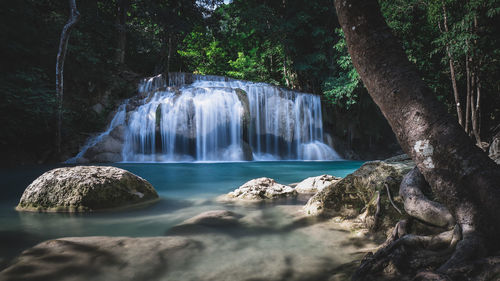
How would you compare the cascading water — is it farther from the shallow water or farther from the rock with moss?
the rock with moss

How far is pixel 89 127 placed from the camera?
15297 mm

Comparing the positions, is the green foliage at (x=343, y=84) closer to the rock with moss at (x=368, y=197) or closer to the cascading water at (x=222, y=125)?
the cascading water at (x=222, y=125)

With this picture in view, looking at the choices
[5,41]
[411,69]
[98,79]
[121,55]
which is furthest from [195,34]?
[411,69]

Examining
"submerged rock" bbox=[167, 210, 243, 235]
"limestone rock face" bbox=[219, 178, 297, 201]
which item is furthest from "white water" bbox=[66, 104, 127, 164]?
"submerged rock" bbox=[167, 210, 243, 235]

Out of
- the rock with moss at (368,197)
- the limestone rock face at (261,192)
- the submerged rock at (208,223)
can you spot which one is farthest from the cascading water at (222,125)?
the rock with moss at (368,197)

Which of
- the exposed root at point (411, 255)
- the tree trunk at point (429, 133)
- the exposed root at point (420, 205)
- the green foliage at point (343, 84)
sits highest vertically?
the green foliage at point (343, 84)

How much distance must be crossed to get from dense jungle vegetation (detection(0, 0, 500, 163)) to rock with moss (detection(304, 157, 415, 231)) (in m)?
5.87

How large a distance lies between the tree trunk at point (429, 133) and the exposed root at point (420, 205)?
574 mm

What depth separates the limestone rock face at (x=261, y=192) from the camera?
5.14 meters

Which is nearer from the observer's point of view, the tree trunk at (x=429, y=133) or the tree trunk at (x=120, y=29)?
the tree trunk at (x=429, y=133)

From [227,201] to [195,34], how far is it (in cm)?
2690

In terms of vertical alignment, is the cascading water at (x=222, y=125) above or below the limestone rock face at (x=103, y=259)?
above

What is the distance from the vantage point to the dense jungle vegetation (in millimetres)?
8898

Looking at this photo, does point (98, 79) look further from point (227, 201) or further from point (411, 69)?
point (411, 69)
